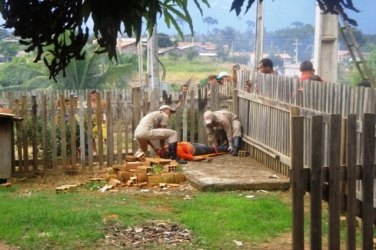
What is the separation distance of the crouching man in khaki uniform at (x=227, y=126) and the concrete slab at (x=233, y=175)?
0.40 metres

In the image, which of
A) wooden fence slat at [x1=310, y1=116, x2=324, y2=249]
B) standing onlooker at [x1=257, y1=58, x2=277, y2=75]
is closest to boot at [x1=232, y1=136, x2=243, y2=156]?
standing onlooker at [x1=257, y1=58, x2=277, y2=75]

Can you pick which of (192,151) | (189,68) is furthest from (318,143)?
(189,68)

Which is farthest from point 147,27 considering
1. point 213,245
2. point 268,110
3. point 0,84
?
point 0,84

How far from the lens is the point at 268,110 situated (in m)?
10.9

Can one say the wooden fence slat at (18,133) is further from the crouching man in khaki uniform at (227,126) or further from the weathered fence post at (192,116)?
the crouching man in khaki uniform at (227,126)

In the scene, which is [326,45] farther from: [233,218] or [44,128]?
[44,128]

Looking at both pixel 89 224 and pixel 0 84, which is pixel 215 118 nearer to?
pixel 89 224

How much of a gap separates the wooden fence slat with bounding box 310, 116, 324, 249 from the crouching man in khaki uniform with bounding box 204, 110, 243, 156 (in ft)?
24.0

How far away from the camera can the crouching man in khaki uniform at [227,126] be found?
39.6ft

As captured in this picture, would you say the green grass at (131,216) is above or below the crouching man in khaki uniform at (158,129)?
below

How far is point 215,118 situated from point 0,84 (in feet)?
74.6

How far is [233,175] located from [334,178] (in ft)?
17.6

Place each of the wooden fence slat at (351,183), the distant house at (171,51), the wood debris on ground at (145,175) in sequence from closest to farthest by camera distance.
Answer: the wooden fence slat at (351,183), the wood debris on ground at (145,175), the distant house at (171,51)

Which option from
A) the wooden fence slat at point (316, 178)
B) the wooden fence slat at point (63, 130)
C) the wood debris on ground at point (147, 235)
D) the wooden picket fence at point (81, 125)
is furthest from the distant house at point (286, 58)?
the wooden fence slat at point (316, 178)
